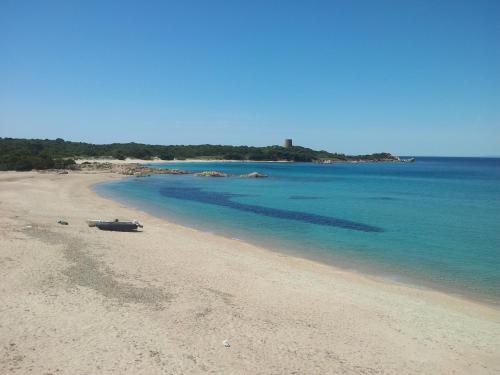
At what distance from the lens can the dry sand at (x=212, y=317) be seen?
7781mm

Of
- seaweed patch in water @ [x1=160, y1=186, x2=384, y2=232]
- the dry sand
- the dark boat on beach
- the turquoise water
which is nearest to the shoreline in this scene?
the turquoise water

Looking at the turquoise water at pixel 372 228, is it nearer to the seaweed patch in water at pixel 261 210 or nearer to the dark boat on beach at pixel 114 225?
the seaweed patch in water at pixel 261 210

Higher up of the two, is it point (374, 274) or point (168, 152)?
point (168, 152)

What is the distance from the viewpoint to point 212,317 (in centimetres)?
993

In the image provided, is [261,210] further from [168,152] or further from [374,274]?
[168,152]

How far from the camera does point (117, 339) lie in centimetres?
830

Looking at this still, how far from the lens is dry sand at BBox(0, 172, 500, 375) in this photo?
306 inches

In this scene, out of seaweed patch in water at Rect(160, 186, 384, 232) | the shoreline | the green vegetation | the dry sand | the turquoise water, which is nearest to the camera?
the dry sand

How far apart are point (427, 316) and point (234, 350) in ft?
20.3

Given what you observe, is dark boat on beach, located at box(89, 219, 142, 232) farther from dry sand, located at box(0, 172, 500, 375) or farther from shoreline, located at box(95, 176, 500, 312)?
shoreline, located at box(95, 176, 500, 312)

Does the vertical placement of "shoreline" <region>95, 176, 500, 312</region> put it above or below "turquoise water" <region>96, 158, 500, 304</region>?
below

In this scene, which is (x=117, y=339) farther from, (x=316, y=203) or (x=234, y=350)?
(x=316, y=203)

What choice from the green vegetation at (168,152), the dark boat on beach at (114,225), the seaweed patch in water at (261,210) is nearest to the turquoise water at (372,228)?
the seaweed patch in water at (261,210)

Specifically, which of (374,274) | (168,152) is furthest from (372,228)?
(168,152)
